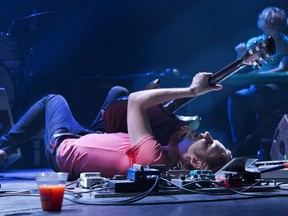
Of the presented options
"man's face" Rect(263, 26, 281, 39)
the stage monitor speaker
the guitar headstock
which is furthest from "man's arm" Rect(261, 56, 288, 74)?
the guitar headstock

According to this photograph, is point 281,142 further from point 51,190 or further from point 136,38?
point 136,38

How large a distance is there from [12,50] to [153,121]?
7.86 feet

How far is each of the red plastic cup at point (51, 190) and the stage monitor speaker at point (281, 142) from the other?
1.84 meters

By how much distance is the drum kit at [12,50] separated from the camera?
13.9 feet

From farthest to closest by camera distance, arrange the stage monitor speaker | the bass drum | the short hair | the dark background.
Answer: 1. the dark background
2. the short hair
3. the bass drum
4. the stage monitor speaker

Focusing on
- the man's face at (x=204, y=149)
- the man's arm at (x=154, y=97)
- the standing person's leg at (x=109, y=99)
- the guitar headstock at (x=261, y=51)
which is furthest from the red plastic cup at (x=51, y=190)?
the standing person's leg at (x=109, y=99)

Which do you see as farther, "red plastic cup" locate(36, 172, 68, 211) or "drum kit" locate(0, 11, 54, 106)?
"drum kit" locate(0, 11, 54, 106)

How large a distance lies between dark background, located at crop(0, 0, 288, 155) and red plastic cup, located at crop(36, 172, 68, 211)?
3418 millimetres

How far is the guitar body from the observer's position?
2346mm

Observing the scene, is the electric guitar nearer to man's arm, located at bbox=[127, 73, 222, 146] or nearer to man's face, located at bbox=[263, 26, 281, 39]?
man's arm, located at bbox=[127, 73, 222, 146]

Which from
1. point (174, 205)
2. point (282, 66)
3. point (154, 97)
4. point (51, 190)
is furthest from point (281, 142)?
point (51, 190)

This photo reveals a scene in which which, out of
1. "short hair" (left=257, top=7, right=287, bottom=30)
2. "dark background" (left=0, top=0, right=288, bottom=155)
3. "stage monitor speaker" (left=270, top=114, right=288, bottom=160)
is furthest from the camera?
"dark background" (left=0, top=0, right=288, bottom=155)

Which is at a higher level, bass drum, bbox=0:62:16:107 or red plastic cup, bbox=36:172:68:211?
bass drum, bbox=0:62:16:107

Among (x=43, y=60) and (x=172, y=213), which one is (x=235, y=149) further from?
(x=172, y=213)
